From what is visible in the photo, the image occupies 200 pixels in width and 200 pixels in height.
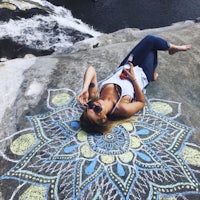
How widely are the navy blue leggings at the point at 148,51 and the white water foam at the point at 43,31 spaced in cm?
607

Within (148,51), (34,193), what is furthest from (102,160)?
(148,51)

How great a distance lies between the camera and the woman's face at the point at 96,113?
5488mm

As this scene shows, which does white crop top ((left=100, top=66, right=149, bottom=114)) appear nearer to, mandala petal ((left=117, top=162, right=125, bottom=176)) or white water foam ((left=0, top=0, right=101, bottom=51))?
mandala petal ((left=117, top=162, right=125, bottom=176))

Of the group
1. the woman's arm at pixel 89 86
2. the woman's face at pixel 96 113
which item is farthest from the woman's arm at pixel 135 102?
the woman's arm at pixel 89 86

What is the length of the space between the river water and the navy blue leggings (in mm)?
3225

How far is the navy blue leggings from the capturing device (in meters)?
6.84

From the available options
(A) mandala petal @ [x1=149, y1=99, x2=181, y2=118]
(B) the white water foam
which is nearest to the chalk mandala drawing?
(A) mandala petal @ [x1=149, y1=99, x2=181, y2=118]

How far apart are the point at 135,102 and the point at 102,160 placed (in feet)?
4.21

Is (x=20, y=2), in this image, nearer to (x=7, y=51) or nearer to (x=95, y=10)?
(x=7, y=51)

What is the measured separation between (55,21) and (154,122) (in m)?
9.67

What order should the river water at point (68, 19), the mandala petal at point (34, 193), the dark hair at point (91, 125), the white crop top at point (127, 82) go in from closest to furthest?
the mandala petal at point (34, 193), the dark hair at point (91, 125), the white crop top at point (127, 82), the river water at point (68, 19)

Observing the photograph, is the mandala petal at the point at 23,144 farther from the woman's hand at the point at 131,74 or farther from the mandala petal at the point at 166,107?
the mandala petal at the point at 166,107

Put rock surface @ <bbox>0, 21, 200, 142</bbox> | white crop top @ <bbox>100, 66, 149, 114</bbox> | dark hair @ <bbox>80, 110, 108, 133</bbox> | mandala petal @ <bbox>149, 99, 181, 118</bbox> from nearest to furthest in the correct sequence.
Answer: dark hair @ <bbox>80, 110, 108, 133</bbox>, white crop top @ <bbox>100, 66, 149, 114</bbox>, rock surface @ <bbox>0, 21, 200, 142</bbox>, mandala petal @ <bbox>149, 99, 181, 118</bbox>

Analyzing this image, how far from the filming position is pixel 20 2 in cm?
1466
